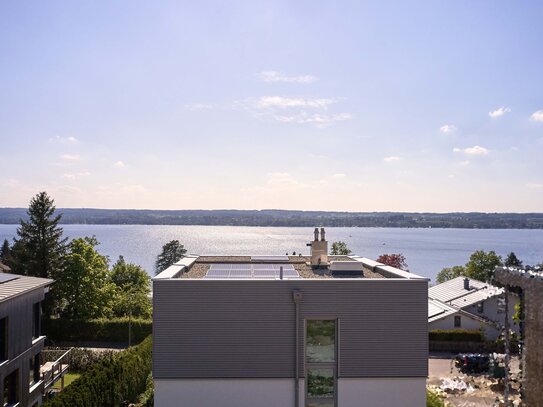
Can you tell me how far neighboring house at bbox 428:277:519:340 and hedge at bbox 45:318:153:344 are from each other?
1981cm

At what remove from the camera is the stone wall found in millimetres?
13141

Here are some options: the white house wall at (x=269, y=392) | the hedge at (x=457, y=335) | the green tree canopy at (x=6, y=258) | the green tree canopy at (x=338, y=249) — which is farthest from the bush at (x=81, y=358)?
the green tree canopy at (x=338, y=249)

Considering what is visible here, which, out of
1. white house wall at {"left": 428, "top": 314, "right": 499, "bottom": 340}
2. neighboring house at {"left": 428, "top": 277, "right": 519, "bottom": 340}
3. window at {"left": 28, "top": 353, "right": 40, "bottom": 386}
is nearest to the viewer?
window at {"left": 28, "top": 353, "right": 40, "bottom": 386}

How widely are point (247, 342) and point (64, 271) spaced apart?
2584 centimetres

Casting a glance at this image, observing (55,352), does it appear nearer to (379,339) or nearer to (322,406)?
(322,406)

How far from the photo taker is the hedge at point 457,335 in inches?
1312

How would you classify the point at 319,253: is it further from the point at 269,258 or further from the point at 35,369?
the point at 35,369

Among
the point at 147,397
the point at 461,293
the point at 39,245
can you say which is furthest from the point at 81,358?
the point at 461,293

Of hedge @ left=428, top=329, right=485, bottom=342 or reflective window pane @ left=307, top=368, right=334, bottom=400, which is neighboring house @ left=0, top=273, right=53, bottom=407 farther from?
hedge @ left=428, top=329, right=485, bottom=342

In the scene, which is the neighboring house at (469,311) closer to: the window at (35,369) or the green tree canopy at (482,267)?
the green tree canopy at (482,267)

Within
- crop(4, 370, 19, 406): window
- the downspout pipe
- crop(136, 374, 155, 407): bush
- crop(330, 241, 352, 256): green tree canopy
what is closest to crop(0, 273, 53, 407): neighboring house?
crop(4, 370, 19, 406): window

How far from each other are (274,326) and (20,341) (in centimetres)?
990

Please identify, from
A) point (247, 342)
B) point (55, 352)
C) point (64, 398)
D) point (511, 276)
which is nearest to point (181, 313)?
point (247, 342)

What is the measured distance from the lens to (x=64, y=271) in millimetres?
35156
